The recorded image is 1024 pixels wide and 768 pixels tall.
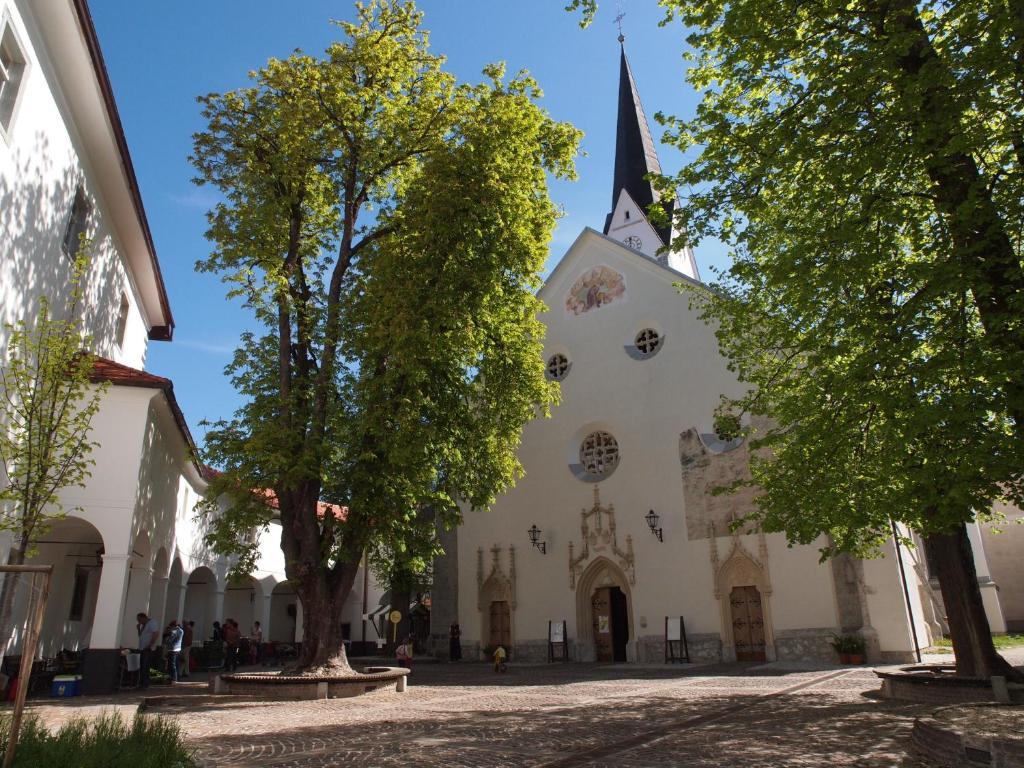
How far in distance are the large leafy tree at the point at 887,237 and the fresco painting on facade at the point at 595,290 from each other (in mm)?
13157

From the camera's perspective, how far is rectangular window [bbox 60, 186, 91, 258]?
1324cm

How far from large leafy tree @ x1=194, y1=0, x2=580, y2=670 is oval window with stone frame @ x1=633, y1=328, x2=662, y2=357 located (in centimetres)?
720

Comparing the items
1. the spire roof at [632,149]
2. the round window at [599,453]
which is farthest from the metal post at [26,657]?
the spire roof at [632,149]

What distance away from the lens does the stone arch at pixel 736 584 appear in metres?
19.2

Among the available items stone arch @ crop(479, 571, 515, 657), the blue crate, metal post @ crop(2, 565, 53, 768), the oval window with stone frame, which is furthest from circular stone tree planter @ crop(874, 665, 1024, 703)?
stone arch @ crop(479, 571, 515, 657)

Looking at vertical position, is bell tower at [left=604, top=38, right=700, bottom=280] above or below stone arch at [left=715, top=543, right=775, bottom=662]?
above

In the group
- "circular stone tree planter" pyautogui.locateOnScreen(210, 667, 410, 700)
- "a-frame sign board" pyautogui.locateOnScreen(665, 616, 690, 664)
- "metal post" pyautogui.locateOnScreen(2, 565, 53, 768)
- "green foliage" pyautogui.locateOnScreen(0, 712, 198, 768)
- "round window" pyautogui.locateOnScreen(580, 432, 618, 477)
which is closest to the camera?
"metal post" pyautogui.locateOnScreen(2, 565, 53, 768)

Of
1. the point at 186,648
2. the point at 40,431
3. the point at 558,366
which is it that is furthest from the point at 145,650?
the point at 558,366

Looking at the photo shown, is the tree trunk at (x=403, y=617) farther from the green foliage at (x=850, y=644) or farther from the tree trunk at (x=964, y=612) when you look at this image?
the tree trunk at (x=964, y=612)

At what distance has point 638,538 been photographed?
21656 mm

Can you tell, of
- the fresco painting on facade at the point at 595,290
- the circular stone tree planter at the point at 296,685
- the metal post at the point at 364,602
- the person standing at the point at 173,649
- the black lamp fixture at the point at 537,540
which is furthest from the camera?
the metal post at the point at 364,602

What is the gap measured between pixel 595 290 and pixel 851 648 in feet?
43.8

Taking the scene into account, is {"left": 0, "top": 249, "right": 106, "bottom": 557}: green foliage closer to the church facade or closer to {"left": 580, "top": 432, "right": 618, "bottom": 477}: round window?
the church facade

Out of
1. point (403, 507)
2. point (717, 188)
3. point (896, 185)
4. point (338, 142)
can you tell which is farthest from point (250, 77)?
point (896, 185)
